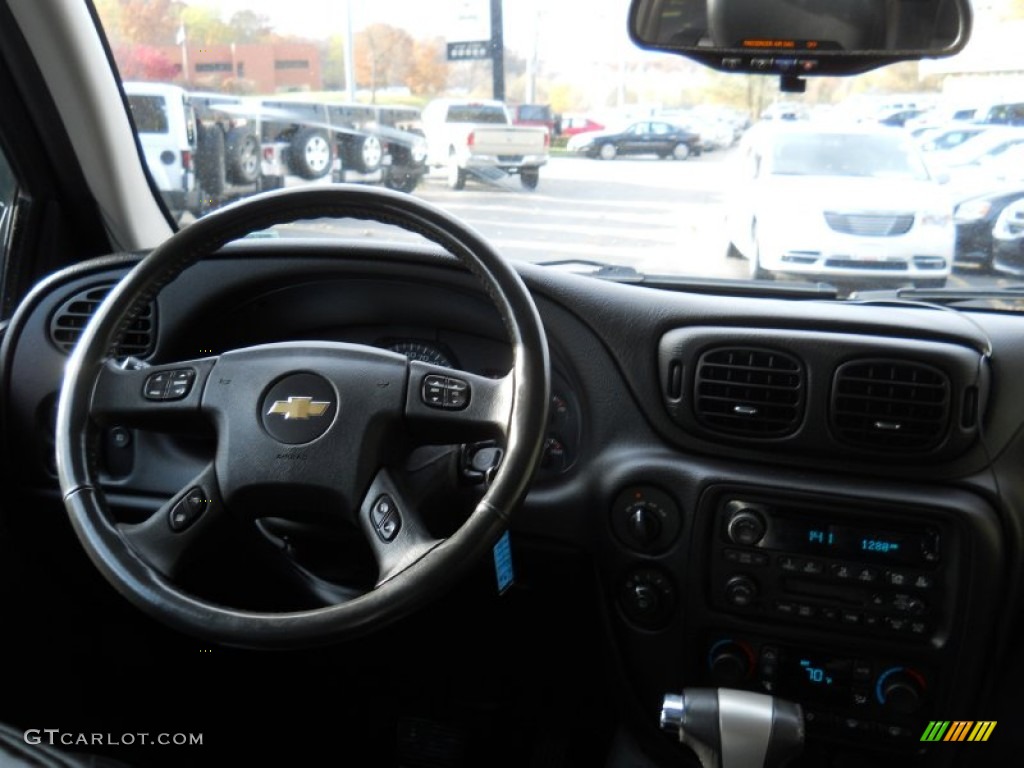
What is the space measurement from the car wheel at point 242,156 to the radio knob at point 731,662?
1937 mm

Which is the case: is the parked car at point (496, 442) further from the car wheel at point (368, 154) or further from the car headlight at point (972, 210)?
the car wheel at point (368, 154)

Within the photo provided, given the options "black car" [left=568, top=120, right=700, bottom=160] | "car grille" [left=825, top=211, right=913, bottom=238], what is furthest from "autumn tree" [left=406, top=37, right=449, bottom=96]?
"car grille" [left=825, top=211, right=913, bottom=238]

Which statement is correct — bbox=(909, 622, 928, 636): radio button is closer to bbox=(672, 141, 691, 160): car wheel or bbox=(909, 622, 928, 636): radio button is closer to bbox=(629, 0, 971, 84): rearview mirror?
bbox=(629, 0, 971, 84): rearview mirror

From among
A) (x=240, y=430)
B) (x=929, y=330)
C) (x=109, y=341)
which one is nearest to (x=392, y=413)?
(x=240, y=430)

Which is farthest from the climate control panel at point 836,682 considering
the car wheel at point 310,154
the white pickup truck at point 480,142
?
the car wheel at point 310,154

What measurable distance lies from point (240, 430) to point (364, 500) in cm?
27

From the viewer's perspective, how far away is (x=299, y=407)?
68.9 inches

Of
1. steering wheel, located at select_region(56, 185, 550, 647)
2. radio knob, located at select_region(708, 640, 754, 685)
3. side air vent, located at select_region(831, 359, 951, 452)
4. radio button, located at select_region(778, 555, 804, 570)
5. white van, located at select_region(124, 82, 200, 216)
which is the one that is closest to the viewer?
steering wheel, located at select_region(56, 185, 550, 647)

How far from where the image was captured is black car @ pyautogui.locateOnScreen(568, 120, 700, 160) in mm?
2574

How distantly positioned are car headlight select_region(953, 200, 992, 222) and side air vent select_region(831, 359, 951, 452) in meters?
0.56

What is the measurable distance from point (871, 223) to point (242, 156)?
1.85 meters

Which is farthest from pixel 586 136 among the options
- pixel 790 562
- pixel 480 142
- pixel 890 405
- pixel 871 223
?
pixel 790 562

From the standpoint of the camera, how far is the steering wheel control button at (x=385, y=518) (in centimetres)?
163

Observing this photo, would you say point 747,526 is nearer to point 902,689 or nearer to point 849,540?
point 849,540
